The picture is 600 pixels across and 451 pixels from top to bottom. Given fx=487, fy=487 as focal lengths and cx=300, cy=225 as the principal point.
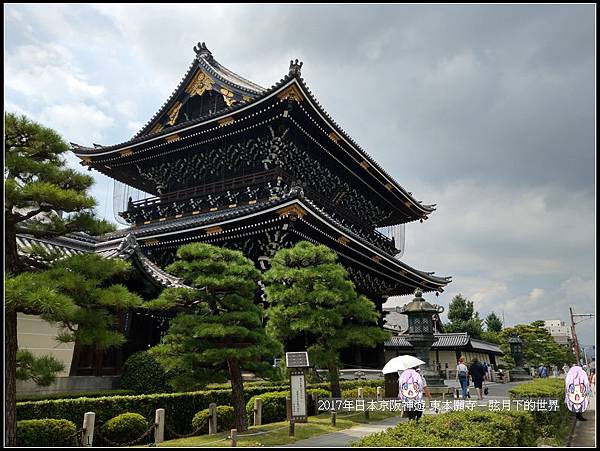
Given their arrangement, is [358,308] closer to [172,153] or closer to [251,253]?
[251,253]

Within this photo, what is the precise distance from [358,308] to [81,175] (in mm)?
8969

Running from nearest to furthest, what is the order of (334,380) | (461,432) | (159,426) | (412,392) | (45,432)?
(461,432) < (45,432) < (412,392) < (159,426) < (334,380)

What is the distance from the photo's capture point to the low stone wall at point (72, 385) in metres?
12.5

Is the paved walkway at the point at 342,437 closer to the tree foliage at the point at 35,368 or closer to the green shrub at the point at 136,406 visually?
the green shrub at the point at 136,406

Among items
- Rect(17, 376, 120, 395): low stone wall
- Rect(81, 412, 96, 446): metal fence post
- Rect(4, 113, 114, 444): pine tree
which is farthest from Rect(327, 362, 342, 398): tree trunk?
Rect(4, 113, 114, 444): pine tree

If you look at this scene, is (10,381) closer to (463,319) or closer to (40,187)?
(40,187)

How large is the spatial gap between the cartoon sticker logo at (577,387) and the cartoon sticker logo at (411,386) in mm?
3517

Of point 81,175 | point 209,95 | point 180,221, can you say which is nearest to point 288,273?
point 81,175

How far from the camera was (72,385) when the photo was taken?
45.2ft

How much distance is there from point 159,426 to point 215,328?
2.72 metres

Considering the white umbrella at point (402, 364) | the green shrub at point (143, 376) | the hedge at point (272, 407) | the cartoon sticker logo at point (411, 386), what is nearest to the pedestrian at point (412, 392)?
the cartoon sticker logo at point (411, 386)

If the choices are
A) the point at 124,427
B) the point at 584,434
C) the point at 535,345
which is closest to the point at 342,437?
the point at 124,427

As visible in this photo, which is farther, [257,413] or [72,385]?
[72,385]

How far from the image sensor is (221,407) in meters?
13.0
